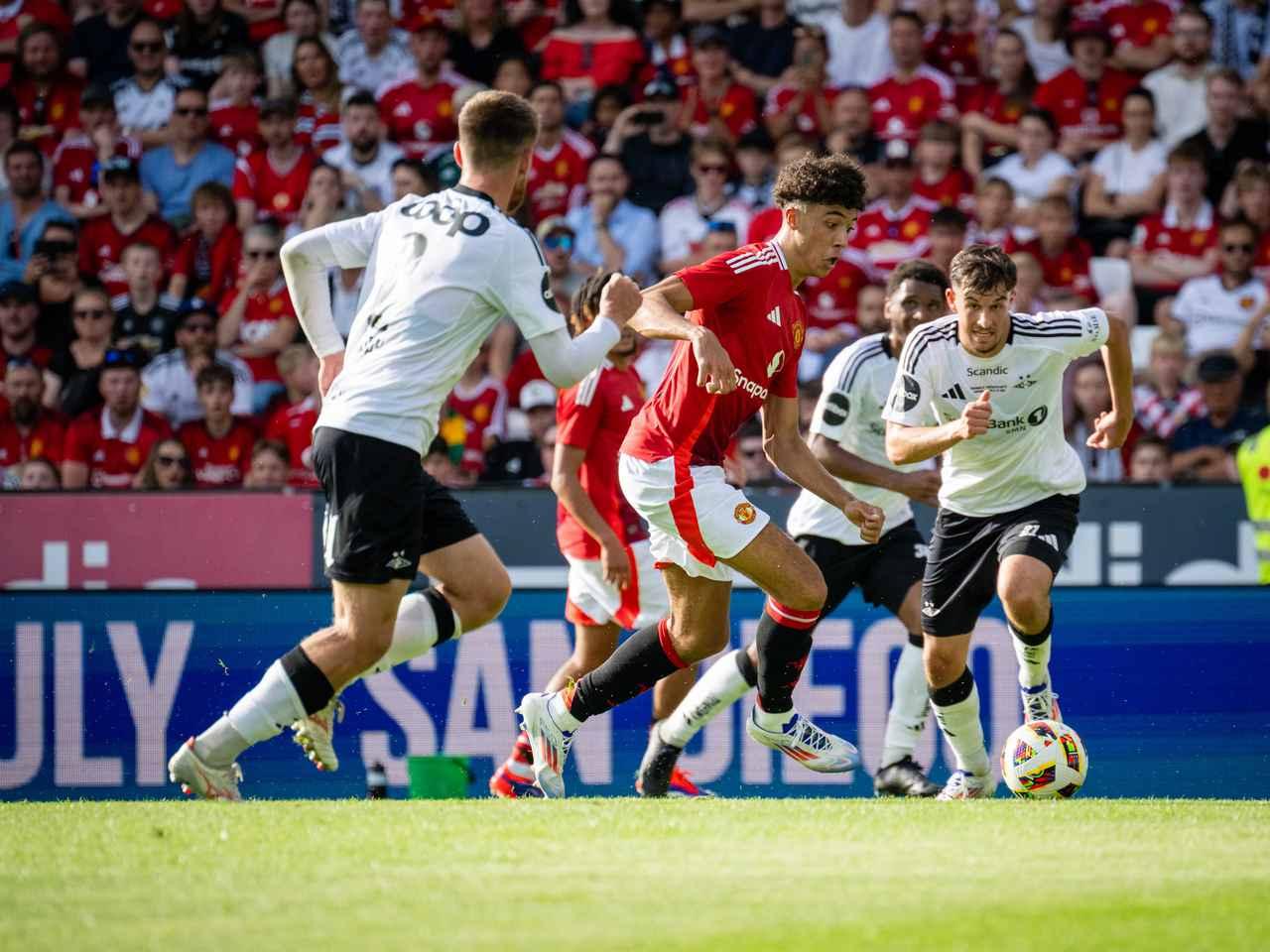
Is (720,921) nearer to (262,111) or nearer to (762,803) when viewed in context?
(762,803)

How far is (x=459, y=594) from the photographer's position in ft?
23.1

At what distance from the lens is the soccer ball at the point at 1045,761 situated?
25.0ft

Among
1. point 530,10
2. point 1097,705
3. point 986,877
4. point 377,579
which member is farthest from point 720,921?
point 530,10

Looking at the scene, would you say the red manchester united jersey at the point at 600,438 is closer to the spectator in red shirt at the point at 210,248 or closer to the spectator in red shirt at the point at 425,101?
the spectator in red shirt at the point at 210,248

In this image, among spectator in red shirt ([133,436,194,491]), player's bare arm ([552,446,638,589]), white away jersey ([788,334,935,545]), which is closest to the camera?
white away jersey ([788,334,935,545])

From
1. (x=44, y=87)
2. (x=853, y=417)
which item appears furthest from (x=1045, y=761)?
(x=44, y=87)

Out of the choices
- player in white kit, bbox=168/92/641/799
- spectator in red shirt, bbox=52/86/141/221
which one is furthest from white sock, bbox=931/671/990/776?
spectator in red shirt, bbox=52/86/141/221

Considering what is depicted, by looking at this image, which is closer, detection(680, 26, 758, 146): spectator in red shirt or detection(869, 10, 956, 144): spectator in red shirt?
detection(869, 10, 956, 144): spectator in red shirt

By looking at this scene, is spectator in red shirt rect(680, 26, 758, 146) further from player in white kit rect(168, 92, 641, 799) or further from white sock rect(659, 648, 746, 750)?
player in white kit rect(168, 92, 641, 799)

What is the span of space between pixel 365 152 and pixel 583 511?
639cm

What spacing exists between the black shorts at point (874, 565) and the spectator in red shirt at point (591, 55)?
6.89m

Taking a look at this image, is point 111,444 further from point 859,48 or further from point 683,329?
point 683,329

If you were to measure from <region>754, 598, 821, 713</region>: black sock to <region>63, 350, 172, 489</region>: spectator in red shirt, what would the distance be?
633cm

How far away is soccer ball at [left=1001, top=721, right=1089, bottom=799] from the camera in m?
7.63
